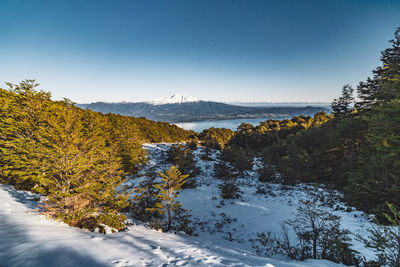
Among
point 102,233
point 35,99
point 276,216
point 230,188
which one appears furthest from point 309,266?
point 35,99

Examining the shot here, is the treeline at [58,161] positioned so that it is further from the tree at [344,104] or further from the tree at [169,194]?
the tree at [344,104]

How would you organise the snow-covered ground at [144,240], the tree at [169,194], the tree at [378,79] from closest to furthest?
the snow-covered ground at [144,240], the tree at [169,194], the tree at [378,79]

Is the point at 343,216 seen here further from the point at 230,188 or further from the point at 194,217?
the point at 194,217

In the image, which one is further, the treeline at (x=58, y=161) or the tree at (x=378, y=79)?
the tree at (x=378, y=79)

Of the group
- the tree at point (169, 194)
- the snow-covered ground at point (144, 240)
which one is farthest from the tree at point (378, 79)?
the tree at point (169, 194)

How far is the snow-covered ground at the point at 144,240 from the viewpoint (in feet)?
13.8

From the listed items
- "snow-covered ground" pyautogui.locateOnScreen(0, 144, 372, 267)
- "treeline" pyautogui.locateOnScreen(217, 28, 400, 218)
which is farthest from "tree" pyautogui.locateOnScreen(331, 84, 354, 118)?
"snow-covered ground" pyautogui.locateOnScreen(0, 144, 372, 267)

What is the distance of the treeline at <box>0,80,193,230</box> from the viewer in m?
7.08

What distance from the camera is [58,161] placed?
7117 mm

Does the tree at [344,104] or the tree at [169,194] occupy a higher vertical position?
the tree at [344,104]

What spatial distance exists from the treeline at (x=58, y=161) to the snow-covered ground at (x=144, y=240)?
0.90 meters

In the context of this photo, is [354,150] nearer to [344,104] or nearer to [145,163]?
[344,104]

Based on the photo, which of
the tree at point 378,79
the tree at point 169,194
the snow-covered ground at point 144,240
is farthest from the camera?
the tree at point 378,79

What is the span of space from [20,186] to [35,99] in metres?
6.48
